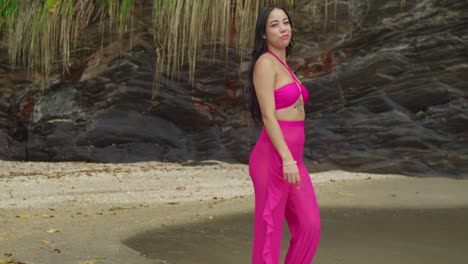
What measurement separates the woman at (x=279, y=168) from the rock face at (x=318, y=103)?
233 inches

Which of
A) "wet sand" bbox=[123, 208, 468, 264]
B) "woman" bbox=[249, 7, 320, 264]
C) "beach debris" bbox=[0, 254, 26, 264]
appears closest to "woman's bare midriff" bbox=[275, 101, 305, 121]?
"woman" bbox=[249, 7, 320, 264]

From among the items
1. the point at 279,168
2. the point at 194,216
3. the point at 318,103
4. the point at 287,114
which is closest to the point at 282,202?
the point at 279,168

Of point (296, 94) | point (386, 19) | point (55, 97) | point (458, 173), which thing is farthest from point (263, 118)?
point (55, 97)

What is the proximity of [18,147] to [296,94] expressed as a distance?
8825 millimetres

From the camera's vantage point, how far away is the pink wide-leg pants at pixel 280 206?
2.67 meters

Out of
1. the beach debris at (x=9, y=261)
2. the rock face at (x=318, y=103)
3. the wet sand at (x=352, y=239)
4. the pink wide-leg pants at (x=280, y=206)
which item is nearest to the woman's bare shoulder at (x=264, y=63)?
the pink wide-leg pants at (x=280, y=206)

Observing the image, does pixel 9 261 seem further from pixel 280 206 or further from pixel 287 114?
pixel 287 114

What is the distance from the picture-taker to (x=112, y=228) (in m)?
5.07

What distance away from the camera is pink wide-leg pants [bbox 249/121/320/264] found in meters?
2.67

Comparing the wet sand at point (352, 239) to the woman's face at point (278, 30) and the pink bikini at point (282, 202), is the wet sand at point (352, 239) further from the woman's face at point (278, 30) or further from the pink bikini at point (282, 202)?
the woman's face at point (278, 30)

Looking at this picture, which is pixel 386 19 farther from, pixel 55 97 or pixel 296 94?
pixel 296 94

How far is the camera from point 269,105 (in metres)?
2.67

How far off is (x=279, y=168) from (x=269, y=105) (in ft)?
0.88

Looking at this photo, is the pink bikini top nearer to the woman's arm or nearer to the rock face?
the woman's arm
